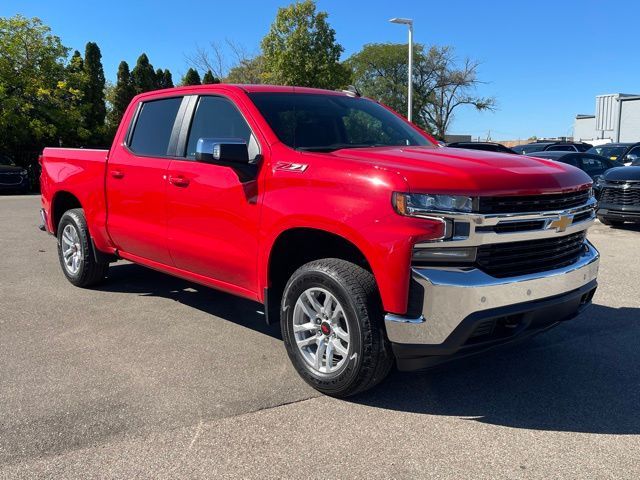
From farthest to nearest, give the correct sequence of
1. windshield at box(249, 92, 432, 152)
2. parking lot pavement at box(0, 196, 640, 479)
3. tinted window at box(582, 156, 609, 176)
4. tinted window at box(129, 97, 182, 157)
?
tinted window at box(582, 156, 609, 176), tinted window at box(129, 97, 182, 157), windshield at box(249, 92, 432, 152), parking lot pavement at box(0, 196, 640, 479)

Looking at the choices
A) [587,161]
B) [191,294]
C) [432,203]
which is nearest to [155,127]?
[191,294]

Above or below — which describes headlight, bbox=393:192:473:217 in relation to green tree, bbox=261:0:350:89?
below

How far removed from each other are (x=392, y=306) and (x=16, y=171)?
71.0ft

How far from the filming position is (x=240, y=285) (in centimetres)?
424

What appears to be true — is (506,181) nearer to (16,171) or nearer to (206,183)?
(206,183)

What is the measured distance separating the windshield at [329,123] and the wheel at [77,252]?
2.70 metres

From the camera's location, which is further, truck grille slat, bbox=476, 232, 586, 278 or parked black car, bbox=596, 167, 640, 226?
parked black car, bbox=596, 167, 640, 226

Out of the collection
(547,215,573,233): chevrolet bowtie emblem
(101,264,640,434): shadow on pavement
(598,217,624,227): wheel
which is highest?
(547,215,573,233): chevrolet bowtie emblem

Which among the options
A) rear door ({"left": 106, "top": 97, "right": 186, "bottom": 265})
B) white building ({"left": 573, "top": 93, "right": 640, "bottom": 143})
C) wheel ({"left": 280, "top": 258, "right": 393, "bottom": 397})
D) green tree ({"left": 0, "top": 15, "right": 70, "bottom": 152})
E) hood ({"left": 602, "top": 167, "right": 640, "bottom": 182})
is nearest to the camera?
wheel ({"left": 280, "top": 258, "right": 393, "bottom": 397})

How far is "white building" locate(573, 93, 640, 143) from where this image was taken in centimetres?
4669

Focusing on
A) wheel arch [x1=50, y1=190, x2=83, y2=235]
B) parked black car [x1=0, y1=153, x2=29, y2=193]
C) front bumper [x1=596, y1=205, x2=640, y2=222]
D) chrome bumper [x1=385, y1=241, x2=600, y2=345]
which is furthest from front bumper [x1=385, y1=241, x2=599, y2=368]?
parked black car [x1=0, y1=153, x2=29, y2=193]

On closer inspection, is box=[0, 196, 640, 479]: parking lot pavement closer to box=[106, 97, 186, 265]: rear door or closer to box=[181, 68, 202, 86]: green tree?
box=[106, 97, 186, 265]: rear door

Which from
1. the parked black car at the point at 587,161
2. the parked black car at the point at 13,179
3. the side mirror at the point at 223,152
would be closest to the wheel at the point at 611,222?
the parked black car at the point at 587,161

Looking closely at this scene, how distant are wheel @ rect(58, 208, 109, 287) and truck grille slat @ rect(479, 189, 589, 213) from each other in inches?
168
